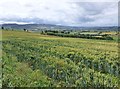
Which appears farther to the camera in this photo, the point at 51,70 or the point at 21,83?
the point at 51,70

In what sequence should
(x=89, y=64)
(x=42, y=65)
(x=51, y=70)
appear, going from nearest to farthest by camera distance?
(x=51, y=70) < (x=42, y=65) < (x=89, y=64)

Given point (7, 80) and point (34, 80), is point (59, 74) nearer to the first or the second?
point (34, 80)

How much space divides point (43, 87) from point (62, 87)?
1333mm

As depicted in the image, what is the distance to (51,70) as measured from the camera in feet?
60.4

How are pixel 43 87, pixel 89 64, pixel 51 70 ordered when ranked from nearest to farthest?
pixel 43 87 → pixel 51 70 → pixel 89 64

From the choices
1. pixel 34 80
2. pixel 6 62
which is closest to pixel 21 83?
pixel 34 80

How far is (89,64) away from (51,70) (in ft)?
14.6

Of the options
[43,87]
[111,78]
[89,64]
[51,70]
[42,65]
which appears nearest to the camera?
[43,87]

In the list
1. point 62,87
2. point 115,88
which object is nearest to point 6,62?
point 62,87

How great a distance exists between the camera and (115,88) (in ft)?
48.9

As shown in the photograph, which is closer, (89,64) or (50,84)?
(50,84)

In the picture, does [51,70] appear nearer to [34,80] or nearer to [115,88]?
[34,80]

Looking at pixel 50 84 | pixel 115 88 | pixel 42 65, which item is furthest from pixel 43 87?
pixel 42 65

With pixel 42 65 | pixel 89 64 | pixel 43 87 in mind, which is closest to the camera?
pixel 43 87
